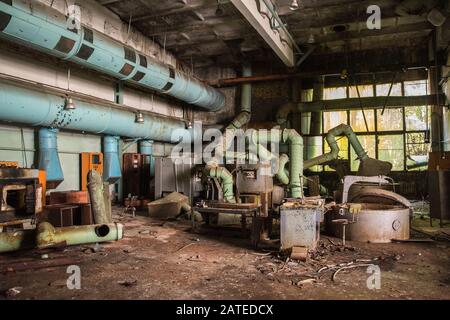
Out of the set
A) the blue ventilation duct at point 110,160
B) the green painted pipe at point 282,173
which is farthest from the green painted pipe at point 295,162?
the blue ventilation duct at point 110,160

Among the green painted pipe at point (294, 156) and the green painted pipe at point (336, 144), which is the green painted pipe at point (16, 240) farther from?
the green painted pipe at point (336, 144)

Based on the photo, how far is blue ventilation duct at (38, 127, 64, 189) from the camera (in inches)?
274

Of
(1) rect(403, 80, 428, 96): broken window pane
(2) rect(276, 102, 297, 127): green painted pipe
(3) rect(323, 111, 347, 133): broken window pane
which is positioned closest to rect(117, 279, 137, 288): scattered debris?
(2) rect(276, 102, 297, 127): green painted pipe

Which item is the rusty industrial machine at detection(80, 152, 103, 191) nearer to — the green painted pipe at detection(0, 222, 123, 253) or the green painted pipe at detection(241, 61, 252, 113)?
the green painted pipe at detection(0, 222, 123, 253)

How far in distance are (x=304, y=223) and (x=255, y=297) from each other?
1752 millimetres

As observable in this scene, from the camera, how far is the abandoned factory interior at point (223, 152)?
409cm

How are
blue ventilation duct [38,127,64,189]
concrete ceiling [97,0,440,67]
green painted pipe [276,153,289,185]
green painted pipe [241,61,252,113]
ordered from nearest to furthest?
blue ventilation duct [38,127,64,189] → concrete ceiling [97,0,440,67] → green painted pipe [276,153,289,185] → green painted pipe [241,61,252,113]

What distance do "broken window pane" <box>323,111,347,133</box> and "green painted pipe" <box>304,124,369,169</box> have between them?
1455 mm

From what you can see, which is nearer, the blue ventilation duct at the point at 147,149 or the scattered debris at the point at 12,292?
the scattered debris at the point at 12,292

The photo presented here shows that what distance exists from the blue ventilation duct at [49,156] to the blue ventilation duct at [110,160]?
1.64 m

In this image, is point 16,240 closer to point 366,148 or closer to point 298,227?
point 298,227

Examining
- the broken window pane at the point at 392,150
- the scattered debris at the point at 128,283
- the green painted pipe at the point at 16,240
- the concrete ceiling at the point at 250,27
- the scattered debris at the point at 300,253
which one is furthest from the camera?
the broken window pane at the point at 392,150

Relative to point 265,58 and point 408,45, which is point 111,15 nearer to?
point 265,58
